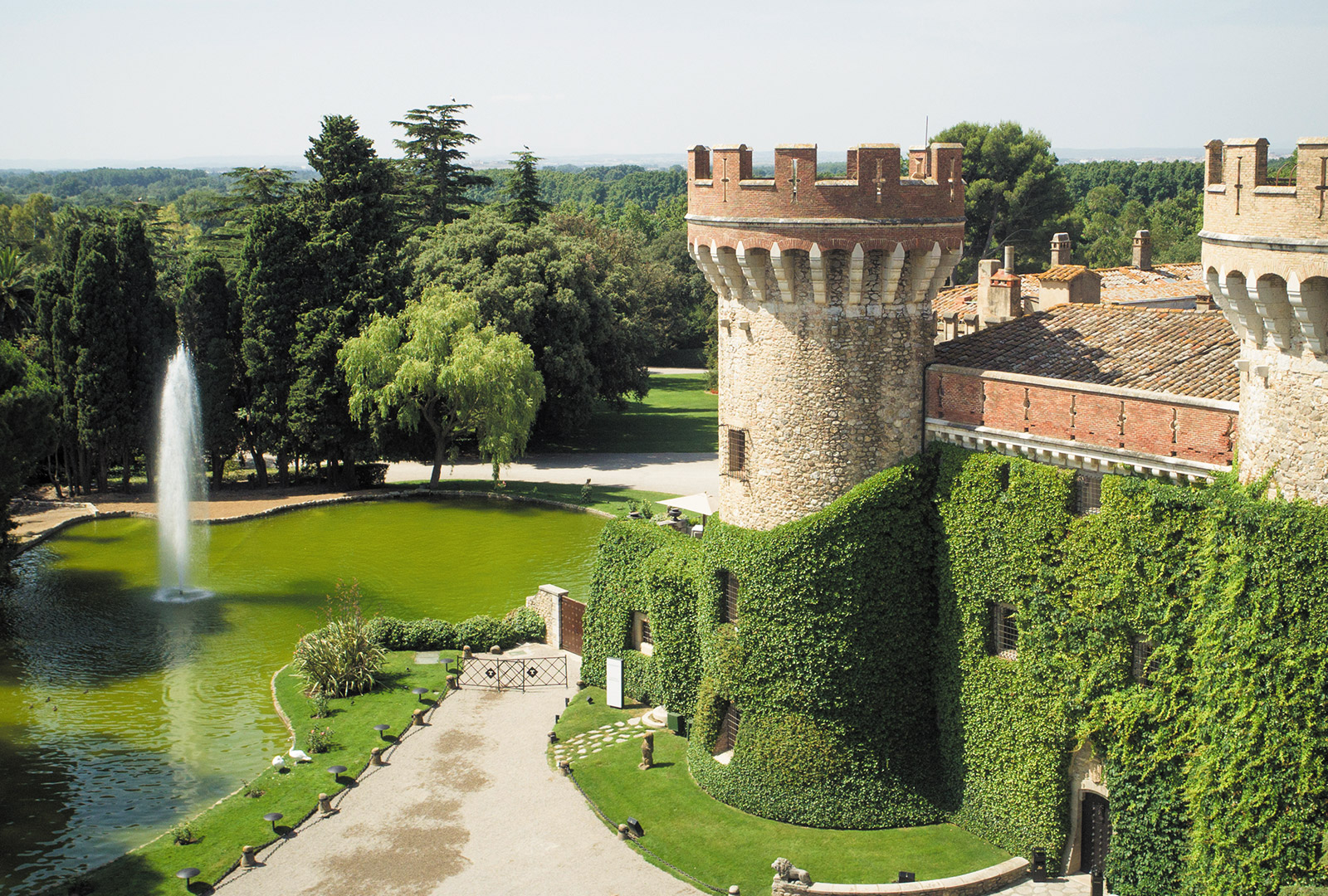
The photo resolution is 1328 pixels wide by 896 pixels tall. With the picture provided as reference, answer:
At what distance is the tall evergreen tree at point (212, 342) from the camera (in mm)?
50878

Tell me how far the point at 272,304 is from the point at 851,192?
3556 cm

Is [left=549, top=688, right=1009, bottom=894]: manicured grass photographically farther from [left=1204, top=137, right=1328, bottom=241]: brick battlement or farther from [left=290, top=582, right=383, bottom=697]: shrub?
[left=1204, top=137, right=1328, bottom=241]: brick battlement

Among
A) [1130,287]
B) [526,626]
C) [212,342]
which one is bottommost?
[526,626]

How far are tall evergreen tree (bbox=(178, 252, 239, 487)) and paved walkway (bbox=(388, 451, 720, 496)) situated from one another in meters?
8.07

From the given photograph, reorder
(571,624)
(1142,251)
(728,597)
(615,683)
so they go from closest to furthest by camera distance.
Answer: (728,597) < (615,683) < (571,624) < (1142,251)

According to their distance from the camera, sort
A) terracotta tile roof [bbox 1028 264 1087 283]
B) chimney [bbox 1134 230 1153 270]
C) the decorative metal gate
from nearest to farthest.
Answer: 1. the decorative metal gate
2. terracotta tile roof [bbox 1028 264 1087 283]
3. chimney [bbox 1134 230 1153 270]

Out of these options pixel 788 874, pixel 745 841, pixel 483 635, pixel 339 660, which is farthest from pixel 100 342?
pixel 788 874

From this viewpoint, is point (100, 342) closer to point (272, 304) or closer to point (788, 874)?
point (272, 304)

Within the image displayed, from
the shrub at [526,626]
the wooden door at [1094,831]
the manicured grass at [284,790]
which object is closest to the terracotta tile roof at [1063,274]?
the wooden door at [1094,831]

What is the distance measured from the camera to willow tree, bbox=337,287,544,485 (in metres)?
47.8

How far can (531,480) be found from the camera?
5316 centimetres

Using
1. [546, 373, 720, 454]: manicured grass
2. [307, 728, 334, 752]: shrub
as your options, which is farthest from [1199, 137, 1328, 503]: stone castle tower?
[546, 373, 720, 454]: manicured grass

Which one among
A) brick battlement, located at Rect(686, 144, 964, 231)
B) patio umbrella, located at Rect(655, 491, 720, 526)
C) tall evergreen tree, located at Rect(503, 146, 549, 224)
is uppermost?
tall evergreen tree, located at Rect(503, 146, 549, 224)

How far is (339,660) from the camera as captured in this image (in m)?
30.2
